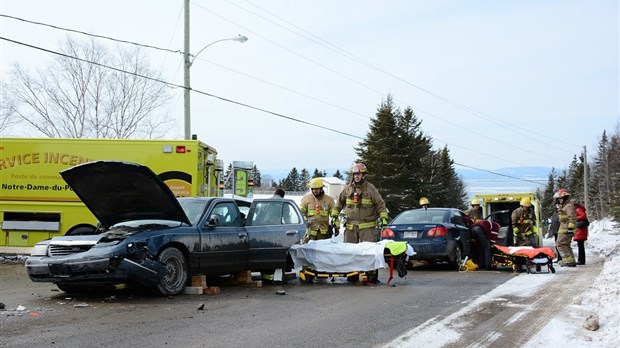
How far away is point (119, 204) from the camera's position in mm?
9234

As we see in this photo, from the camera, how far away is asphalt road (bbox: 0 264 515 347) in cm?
597

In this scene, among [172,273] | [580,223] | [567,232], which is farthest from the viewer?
[580,223]

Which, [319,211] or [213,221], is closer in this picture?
[213,221]

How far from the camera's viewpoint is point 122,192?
352 inches

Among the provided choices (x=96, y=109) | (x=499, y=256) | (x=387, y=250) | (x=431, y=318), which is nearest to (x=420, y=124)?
(x=96, y=109)

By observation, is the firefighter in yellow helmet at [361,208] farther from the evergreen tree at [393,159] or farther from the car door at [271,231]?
the evergreen tree at [393,159]

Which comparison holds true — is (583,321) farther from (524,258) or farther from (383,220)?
(524,258)

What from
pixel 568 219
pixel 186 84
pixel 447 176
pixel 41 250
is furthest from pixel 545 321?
pixel 447 176

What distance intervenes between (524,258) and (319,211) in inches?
172

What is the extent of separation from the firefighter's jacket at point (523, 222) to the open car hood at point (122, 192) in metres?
8.65

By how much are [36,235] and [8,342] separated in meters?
9.14

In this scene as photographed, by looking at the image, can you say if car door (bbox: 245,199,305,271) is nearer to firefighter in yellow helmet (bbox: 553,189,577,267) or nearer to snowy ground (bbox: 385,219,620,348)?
snowy ground (bbox: 385,219,620,348)

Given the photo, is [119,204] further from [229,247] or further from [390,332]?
[390,332]

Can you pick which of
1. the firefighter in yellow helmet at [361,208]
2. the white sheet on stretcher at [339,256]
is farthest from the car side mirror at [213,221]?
the firefighter in yellow helmet at [361,208]
